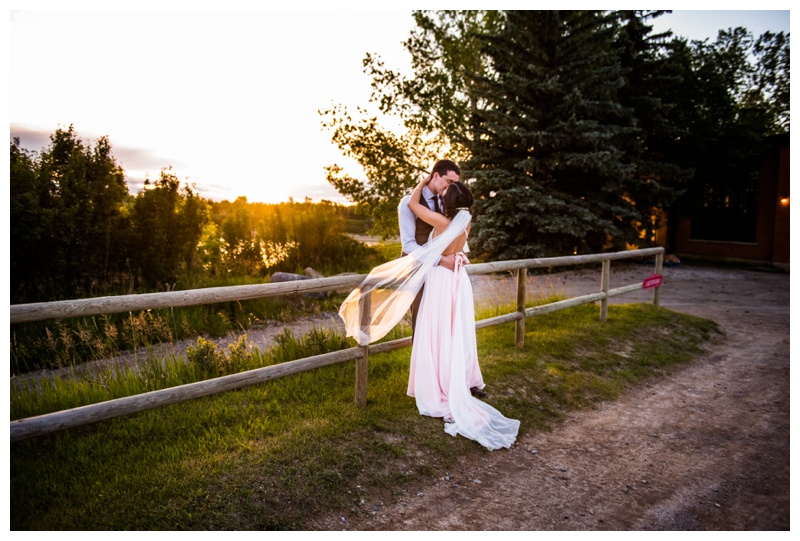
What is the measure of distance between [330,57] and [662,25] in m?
13.9

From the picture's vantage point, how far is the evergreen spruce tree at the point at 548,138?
13703 mm

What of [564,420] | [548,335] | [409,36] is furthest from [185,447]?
[409,36]

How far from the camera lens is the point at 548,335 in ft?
22.4

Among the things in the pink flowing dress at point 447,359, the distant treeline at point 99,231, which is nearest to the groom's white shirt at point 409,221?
the pink flowing dress at point 447,359

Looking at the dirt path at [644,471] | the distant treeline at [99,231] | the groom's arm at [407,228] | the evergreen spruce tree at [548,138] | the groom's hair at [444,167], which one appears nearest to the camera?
the dirt path at [644,471]

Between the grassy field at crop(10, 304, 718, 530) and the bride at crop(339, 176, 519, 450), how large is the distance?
0.23 meters

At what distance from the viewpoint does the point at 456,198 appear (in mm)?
4125

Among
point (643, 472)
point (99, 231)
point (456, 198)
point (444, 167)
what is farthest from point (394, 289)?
point (99, 231)

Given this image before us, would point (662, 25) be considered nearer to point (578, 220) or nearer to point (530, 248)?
point (578, 220)

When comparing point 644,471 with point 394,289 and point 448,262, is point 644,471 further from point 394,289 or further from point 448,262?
point 394,289

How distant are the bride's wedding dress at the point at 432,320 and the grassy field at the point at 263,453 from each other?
0.23 meters

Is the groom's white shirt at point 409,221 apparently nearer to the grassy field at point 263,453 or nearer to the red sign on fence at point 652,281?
the grassy field at point 263,453

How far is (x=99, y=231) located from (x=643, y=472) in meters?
9.14

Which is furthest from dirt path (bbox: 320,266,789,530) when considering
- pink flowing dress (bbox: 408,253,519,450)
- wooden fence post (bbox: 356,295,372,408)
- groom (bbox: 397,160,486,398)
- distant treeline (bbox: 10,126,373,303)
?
distant treeline (bbox: 10,126,373,303)
